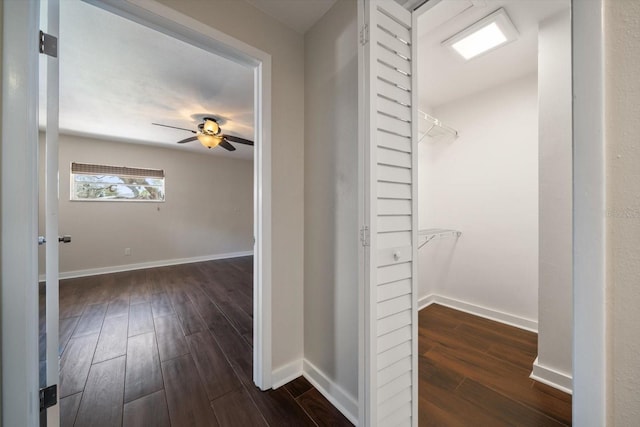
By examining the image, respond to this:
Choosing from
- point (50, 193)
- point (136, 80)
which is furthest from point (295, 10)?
point (136, 80)

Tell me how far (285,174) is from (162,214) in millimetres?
4483

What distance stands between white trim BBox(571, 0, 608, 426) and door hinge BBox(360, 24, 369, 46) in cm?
63

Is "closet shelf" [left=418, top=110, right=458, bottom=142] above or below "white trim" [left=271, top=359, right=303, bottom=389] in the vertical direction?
above

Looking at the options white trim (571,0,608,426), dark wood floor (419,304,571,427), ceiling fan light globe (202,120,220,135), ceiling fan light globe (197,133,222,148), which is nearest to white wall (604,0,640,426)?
white trim (571,0,608,426)

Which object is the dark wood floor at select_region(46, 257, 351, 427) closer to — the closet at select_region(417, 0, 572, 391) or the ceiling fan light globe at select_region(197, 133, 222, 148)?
the closet at select_region(417, 0, 572, 391)

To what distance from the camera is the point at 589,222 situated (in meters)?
0.51

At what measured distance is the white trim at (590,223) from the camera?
1.65 feet

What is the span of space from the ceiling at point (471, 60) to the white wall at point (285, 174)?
0.92 meters

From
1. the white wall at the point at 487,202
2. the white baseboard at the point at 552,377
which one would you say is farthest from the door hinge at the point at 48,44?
the white baseboard at the point at 552,377

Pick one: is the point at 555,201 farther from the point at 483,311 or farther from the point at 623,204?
the point at 483,311

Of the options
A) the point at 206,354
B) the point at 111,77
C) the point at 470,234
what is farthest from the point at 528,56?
the point at 111,77

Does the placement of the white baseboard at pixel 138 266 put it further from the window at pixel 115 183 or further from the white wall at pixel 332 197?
the white wall at pixel 332 197

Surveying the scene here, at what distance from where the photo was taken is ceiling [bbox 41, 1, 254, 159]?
1.66 m

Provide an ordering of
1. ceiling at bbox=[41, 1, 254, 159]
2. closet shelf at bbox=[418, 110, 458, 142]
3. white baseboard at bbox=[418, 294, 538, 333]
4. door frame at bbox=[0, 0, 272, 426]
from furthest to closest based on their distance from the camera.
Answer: closet shelf at bbox=[418, 110, 458, 142]
white baseboard at bbox=[418, 294, 538, 333]
ceiling at bbox=[41, 1, 254, 159]
door frame at bbox=[0, 0, 272, 426]
